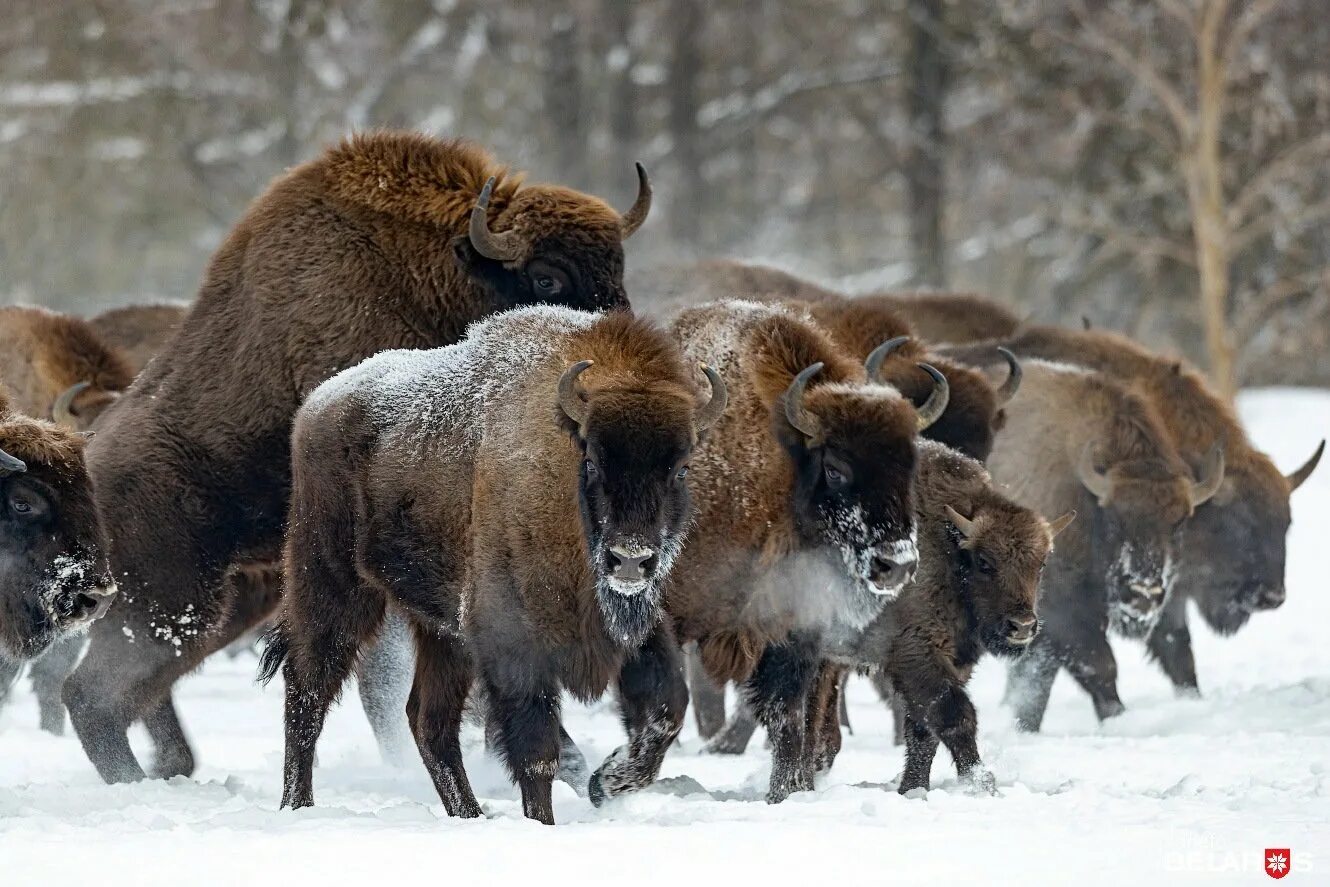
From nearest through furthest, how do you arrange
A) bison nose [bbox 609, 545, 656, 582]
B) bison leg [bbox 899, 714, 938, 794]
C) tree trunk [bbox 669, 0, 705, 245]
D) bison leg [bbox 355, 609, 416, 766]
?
bison nose [bbox 609, 545, 656, 582] → bison leg [bbox 899, 714, 938, 794] → bison leg [bbox 355, 609, 416, 766] → tree trunk [bbox 669, 0, 705, 245]

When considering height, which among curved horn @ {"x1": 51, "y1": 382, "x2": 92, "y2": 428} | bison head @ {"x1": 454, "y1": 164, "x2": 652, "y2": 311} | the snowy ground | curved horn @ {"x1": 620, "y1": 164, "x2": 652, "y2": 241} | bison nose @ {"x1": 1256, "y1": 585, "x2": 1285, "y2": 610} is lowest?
the snowy ground

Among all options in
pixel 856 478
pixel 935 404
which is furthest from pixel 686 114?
pixel 856 478

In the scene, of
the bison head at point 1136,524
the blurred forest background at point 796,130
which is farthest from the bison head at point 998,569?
the blurred forest background at point 796,130

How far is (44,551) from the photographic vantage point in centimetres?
709

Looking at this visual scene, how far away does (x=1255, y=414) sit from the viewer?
22578 millimetres

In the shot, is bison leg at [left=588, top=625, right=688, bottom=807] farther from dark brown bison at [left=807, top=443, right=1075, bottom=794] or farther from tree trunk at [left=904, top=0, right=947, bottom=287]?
tree trunk at [left=904, top=0, right=947, bottom=287]

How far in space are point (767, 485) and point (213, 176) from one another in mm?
21817

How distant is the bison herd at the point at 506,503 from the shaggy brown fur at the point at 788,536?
1cm

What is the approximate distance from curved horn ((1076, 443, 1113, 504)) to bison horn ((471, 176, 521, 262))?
388cm

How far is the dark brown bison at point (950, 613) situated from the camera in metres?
7.52

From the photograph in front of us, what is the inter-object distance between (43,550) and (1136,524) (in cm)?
603

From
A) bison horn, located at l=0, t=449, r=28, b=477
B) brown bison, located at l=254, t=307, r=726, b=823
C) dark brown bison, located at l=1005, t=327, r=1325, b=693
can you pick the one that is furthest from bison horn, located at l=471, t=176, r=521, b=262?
dark brown bison, located at l=1005, t=327, r=1325, b=693

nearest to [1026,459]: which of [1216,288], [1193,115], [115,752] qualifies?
[115,752]

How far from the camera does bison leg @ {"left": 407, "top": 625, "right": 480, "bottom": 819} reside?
700 cm
